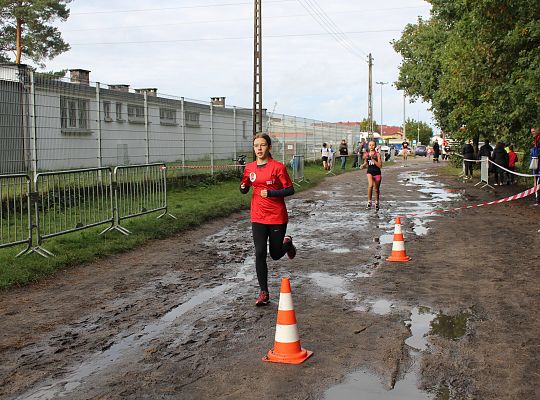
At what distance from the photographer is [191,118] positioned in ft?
69.5

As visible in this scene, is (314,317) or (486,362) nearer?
(486,362)

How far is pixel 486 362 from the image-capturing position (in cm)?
484

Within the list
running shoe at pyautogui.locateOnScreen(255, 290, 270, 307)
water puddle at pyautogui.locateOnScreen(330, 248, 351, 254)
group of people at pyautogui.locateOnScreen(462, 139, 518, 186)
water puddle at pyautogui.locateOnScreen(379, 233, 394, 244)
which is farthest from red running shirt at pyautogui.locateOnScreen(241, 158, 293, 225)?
group of people at pyautogui.locateOnScreen(462, 139, 518, 186)

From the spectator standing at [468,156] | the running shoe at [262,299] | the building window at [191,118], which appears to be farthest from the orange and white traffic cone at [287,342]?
the spectator standing at [468,156]

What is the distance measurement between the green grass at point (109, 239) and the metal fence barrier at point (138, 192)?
0.23m

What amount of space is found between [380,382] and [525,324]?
2.13 m

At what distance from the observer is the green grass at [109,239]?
837 cm

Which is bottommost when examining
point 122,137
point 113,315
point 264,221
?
point 113,315

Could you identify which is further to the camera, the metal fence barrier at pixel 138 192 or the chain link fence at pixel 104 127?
the chain link fence at pixel 104 127

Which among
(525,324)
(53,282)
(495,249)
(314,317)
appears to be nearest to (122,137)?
(53,282)

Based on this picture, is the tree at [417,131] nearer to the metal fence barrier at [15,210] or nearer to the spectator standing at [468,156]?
the spectator standing at [468,156]

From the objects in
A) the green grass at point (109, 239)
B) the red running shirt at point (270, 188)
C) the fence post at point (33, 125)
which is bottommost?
the green grass at point (109, 239)

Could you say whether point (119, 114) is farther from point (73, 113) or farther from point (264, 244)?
point (264, 244)

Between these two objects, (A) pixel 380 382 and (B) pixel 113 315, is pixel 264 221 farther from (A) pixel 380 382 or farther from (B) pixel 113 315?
(A) pixel 380 382
